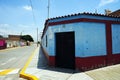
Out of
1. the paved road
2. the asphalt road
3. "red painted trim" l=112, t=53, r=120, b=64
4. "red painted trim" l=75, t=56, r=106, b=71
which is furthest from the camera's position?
the asphalt road

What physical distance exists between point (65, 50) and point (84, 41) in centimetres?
145

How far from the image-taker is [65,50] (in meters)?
9.34

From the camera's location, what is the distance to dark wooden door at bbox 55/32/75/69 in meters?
9.01

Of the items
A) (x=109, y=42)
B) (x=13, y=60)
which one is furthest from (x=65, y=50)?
(x=13, y=60)

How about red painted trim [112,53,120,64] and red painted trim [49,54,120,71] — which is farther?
red painted trim [112,53,120,64]

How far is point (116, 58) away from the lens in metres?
9.80

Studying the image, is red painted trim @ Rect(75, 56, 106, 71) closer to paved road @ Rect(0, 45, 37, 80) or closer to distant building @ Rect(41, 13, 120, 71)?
distant building @ Rect(41, 13, 120, 71)

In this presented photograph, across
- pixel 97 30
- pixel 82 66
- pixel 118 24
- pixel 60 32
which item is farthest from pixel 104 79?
pixel 118 24

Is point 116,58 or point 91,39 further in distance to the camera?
point 116,58

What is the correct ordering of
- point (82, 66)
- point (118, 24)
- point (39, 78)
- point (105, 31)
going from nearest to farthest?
point (39, 78) → point (82, 66) → point (105, 31) → point (118, 24)

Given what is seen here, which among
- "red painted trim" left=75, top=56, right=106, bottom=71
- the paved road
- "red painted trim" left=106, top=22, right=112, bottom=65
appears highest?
"red painted trim" left=106, top=22, right=112, bottom=65

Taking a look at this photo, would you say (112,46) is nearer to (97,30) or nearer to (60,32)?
(97,30)

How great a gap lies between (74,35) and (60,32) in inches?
41.1

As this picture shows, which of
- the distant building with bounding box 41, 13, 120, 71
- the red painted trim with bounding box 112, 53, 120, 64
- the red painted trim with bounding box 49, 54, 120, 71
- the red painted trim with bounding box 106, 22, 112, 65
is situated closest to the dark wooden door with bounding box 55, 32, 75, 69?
the distant building with bounding box 41, 13, 120, 71
